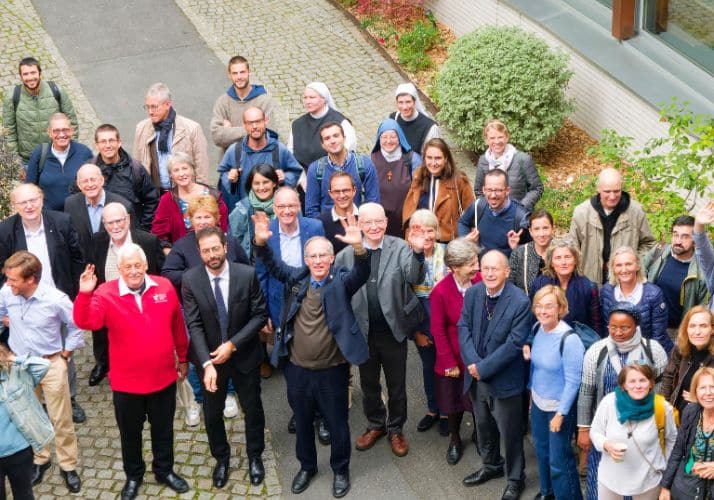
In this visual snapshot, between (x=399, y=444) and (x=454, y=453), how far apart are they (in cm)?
49

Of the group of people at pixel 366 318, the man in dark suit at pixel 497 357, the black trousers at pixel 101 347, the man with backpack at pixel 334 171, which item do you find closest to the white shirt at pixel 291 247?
the group of people at pixel 366 318

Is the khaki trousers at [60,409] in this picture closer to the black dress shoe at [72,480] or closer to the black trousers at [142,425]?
the black dress shoe at [72,480]

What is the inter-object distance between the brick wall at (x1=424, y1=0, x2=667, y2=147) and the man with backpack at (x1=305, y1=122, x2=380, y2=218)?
12.6 ft

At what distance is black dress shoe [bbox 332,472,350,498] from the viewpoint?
931cm

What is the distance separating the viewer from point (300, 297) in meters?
8.94

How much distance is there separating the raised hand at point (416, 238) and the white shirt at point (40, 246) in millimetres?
3269

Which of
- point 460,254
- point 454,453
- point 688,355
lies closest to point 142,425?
point 454,453

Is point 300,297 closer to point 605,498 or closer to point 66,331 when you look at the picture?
point 66,331

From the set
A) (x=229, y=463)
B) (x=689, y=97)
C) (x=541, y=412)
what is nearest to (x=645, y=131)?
(x=689, y=97)

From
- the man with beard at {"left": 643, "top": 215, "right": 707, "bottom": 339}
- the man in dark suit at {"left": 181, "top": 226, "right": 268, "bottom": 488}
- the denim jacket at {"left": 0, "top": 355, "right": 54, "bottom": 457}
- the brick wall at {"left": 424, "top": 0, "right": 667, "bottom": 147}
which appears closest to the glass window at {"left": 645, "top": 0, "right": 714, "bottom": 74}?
the brick wall at {"left": 424, "top": 0, "right": 667, "bottom": 147}

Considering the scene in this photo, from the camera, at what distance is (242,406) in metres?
9.35

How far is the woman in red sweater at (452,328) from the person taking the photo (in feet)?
29.3

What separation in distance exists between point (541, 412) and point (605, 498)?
2.71 ft

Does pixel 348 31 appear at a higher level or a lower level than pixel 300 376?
lower
